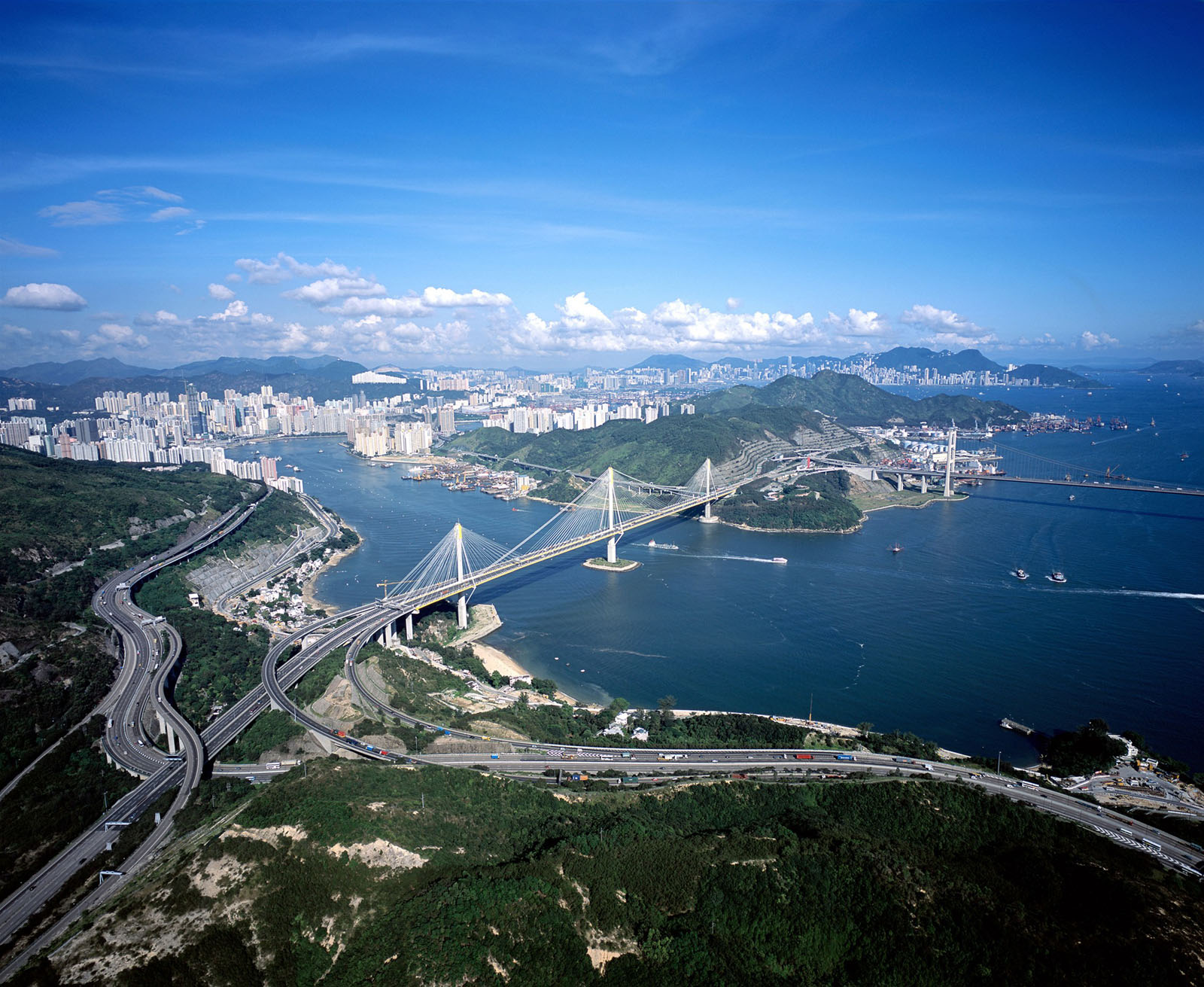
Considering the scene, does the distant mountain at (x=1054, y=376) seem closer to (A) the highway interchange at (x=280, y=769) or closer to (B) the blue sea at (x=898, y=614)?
(B) the blue sea at (x=898, y=614)

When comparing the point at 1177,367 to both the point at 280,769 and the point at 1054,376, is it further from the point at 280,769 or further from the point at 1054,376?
the point at 280,769

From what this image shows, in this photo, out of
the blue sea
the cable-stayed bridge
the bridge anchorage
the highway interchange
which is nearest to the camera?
the highway interchange

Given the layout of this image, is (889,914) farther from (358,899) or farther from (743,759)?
(358,899)

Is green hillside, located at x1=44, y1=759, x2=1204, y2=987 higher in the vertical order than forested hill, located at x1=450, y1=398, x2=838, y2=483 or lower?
lower

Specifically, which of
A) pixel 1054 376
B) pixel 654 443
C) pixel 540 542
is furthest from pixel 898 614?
pixel 1054 376

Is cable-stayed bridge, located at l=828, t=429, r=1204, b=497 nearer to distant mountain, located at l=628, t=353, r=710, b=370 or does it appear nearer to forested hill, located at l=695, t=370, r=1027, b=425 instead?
forested hill, located at l=695, t=370, r=1027, b=425


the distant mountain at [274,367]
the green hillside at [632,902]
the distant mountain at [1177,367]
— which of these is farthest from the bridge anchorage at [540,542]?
the distant mountain at [1177,367]

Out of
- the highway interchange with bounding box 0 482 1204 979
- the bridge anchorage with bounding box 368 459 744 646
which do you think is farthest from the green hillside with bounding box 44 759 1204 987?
the bridge anchorage with bounding box 368 459 744 646
